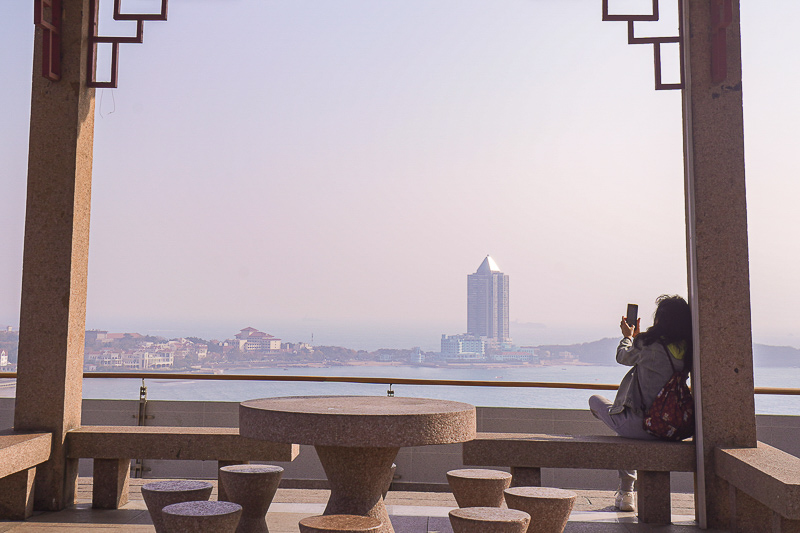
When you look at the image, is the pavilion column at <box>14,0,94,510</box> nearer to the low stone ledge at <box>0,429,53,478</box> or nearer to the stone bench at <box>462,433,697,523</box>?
the low stone ledge at <box>0,429,53,478</box>

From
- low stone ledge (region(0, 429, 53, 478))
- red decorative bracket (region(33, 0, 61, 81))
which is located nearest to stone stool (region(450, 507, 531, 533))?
low stone ledge (region(0, 429, 53, 478))

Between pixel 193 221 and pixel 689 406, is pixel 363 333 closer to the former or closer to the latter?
pixel 193 221

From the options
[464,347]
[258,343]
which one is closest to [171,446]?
[258,343]

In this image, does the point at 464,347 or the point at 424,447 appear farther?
the point at 464,347

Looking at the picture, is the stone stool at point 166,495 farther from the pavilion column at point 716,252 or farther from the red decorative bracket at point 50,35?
→ the pavilion column at point 716,252

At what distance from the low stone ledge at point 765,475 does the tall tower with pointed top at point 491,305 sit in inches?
1895

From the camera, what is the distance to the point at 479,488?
Result: 3.61 meters

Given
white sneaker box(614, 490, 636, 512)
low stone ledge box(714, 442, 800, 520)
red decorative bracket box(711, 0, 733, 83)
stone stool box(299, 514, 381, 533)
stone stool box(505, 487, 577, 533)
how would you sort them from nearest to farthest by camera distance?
1. stone stool box(299, 514, 381, 533)
2. low stone ledge box(714, 442, 800, 520)
3. stone stool box(505, 487, 577, 533)
4. red decorative bracket box(711, 0, 733, 83)
5. white sneaker box(614, 490, 636, 512)

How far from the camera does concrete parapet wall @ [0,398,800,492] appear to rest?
557 centimetres

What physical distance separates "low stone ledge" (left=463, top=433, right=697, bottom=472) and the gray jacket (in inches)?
8.9

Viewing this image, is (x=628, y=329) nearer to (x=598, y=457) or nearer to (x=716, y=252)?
(x=716, y=252)

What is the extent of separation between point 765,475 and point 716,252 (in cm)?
131

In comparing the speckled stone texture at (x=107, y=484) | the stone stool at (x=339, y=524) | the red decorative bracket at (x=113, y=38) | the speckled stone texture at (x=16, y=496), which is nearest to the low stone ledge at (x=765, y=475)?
the stone stool at (x=339, y=524)

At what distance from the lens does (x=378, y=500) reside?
316cm
